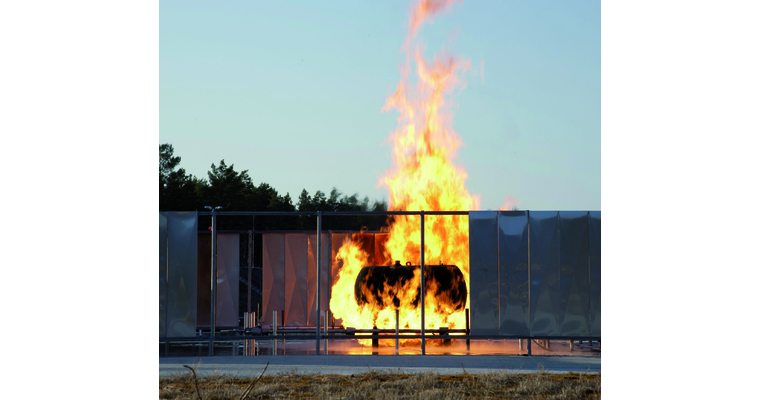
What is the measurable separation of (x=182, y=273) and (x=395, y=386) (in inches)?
189

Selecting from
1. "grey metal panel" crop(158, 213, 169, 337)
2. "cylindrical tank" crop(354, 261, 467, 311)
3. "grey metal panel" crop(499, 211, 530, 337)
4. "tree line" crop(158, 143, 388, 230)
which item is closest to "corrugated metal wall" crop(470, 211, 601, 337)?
"grey metal panel" crop(499, 211, 530, 337)

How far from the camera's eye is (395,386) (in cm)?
813

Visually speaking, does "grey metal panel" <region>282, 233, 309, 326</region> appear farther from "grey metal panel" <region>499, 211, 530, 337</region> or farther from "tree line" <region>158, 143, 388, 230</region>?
"tree line" <region>158, 143, 388, 230</region>

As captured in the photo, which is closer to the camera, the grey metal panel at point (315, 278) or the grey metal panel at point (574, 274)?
the grey metal panel at point (574, 274)

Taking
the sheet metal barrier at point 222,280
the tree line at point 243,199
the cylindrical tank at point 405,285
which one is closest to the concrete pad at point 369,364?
the cylindrical tank at point 405,285

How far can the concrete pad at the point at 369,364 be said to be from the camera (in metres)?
9.52

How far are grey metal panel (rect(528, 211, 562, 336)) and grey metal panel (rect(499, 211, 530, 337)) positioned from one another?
4.0 inches

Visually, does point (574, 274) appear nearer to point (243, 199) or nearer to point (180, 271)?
point (180, 271)

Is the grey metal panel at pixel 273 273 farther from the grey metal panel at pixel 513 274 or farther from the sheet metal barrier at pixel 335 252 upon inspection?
the grey metal panel at pixel 513 274

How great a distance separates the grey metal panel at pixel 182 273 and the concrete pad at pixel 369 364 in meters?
0.58

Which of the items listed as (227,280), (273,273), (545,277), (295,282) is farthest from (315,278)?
(545,277)
